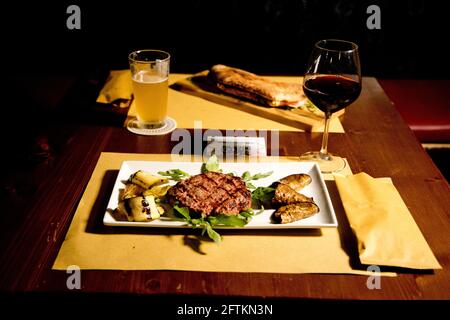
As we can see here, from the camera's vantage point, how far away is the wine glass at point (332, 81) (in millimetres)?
1260

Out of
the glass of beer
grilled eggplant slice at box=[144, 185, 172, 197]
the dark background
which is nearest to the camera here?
grilled eggplant slice at box=[144, 185, 172, 197]

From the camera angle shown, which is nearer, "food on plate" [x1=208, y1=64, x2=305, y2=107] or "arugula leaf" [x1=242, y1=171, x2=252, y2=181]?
"arugula leaf" [x1=242, y1=171, x2=252, y2=181]

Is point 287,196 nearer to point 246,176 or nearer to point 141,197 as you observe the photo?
point 246,176

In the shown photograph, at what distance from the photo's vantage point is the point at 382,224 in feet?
3.35

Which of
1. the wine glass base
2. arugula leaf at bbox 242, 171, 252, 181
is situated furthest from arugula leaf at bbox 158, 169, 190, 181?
the wine glass base

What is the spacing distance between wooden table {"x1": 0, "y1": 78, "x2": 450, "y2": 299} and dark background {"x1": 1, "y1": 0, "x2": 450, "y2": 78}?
1504mm

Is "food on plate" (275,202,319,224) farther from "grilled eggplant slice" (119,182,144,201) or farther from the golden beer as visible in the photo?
the golden beer

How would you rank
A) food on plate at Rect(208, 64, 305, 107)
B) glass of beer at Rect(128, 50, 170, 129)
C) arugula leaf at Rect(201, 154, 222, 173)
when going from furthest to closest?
food on plate at Rect(208, 64, 305, 107), glass of beer at Rect(128, 50, 170, 129), arugula leaf at Rect(201, 154, 222, 173)

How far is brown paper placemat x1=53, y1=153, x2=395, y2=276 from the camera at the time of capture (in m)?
0.91

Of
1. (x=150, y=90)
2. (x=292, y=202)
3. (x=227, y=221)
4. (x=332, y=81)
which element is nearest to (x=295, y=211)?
(x=292, y=202)

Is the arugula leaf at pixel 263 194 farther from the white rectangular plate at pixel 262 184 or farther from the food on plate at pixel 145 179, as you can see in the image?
the food on plate at pixel 145 179

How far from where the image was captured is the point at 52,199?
3.67ft

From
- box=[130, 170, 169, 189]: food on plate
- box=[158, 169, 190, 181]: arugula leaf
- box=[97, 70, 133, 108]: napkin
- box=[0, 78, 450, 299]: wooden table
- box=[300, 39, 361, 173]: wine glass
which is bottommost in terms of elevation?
box=[0, 78, 450, 299]: wooden table
